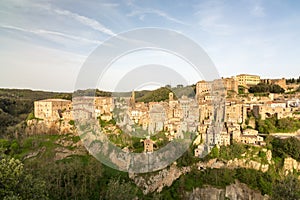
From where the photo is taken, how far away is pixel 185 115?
55.2 feet

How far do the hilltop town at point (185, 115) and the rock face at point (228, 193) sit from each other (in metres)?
2.53

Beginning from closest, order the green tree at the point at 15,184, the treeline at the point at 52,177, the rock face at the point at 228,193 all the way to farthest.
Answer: the green tree at the point at 15,184
the treeline at the point at 52,177
the rock face at the point at 228,193

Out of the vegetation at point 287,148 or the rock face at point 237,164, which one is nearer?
the rock face at point 237,164

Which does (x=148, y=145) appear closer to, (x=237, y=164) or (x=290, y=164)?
(x=237, y=164)

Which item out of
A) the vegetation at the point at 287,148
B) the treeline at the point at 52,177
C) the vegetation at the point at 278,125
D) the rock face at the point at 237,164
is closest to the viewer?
the treeline at the point at 52,177

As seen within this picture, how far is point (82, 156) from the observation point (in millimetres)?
16703

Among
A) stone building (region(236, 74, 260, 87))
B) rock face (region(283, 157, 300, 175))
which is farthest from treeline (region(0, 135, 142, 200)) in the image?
stone building (region(236, 74, 260, 87))

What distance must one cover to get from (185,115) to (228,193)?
5530 mm

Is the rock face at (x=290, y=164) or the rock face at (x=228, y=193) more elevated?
the rock face at (x=290, y=164)

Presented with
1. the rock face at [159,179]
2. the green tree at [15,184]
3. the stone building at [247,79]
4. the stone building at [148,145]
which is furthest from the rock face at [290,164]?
the stone building at [247,79]

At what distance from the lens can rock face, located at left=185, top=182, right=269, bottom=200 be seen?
45.2ft

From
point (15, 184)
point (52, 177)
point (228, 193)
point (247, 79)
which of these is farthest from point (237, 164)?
point (247, 79)

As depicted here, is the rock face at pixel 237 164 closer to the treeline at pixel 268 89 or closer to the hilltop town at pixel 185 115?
the hilltop town at pixel 185 115

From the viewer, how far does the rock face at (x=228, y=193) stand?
13773mm
